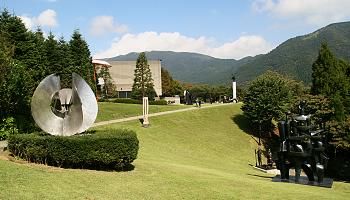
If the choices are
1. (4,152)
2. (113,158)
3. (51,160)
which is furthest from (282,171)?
(4,152)

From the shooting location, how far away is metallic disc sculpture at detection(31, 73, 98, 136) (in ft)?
55.2

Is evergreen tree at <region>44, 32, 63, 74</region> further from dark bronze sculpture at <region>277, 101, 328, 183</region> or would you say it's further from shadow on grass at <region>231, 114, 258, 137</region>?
dark bronze sculpture at <region>277, 101, 328, 183</region>

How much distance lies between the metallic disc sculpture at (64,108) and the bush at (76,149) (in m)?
1.15

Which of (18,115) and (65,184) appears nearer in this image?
(65,184)

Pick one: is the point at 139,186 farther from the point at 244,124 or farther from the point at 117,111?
the point at 244,124

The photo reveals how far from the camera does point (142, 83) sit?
6769 centimetres

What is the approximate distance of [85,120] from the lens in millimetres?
17156

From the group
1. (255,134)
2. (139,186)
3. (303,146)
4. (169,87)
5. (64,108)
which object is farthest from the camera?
(169,87)

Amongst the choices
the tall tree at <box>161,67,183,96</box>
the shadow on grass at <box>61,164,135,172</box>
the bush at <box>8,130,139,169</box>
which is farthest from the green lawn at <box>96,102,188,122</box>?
the tall tree at <box>161,67,183,96</box>

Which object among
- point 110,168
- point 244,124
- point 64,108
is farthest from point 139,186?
point 244,124

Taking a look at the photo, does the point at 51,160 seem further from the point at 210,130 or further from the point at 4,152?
the point at 210,130

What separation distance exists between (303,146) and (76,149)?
37.7 feet

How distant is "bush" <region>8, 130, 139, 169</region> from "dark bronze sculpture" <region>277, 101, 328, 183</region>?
8669 mm

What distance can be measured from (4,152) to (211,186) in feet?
27.7
